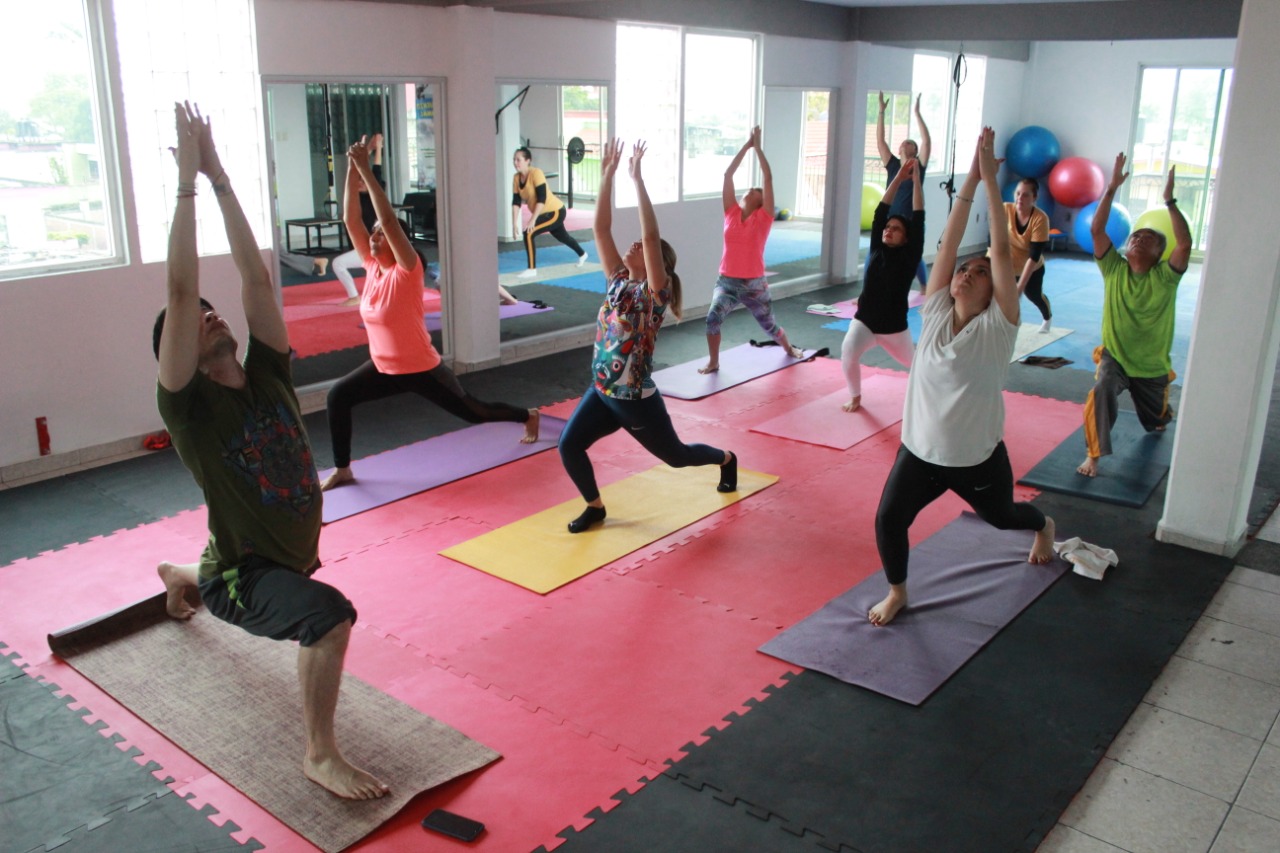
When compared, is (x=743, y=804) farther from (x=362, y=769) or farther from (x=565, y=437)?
(x=565, y=437)

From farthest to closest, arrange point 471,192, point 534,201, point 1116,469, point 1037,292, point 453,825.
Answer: point 534,201 → point 1037,292 → point 471,192 → point 1116,469 → point 453,825

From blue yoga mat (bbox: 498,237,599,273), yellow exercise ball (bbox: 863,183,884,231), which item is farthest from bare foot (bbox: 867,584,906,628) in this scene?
yellow exercise ball (bbox: 863,183,884,231)

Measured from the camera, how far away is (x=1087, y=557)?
438 cm

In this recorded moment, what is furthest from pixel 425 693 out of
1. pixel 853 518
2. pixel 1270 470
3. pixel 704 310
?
pixel 704 310

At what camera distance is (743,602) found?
4.16 meters

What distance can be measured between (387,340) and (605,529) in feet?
4.62

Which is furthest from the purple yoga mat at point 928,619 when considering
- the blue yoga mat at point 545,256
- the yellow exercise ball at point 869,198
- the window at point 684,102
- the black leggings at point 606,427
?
the yellow exercise ball at point 869,198

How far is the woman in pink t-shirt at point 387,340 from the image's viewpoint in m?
5.06

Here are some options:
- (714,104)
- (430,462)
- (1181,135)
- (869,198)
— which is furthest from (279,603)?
(1181,135)

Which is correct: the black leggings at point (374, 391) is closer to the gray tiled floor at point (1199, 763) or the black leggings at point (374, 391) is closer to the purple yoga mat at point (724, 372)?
the purple yoga mat at point (724, 372)

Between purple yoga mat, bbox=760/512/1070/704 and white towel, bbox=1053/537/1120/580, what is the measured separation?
0.05 m

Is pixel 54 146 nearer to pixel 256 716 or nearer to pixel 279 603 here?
pixel 256 716

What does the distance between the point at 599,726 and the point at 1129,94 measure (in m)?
12.2

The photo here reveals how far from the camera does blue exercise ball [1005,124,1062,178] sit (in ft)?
42.4
